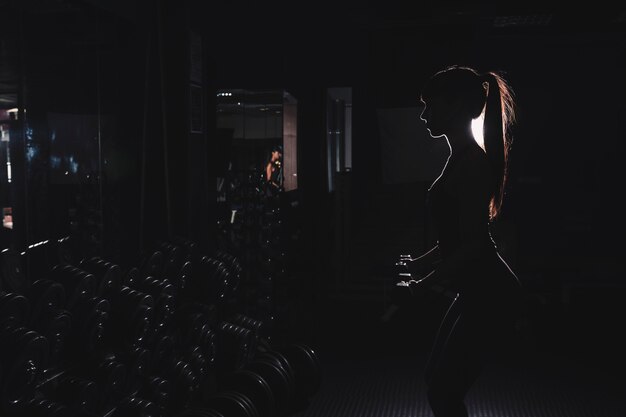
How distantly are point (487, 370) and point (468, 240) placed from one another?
239cm

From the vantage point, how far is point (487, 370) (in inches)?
159

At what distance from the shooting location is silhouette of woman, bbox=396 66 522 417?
1.91 meters

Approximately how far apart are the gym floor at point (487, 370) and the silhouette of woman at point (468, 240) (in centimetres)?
143

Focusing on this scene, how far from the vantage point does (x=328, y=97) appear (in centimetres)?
884

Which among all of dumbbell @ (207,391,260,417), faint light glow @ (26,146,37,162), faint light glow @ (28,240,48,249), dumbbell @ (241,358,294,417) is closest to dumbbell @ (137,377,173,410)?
dumbbell @ (207,391,260,417)

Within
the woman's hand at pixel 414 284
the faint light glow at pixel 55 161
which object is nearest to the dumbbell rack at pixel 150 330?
the faint light glow at pixel 55 161

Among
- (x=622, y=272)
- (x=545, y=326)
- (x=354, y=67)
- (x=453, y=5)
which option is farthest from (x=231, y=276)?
(x=354, y=67)

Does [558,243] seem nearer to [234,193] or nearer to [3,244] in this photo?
[234,193]

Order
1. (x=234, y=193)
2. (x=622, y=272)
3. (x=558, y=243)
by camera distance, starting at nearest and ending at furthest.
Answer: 1. (x=234, y=193)
2. (x=622, y=272)
3. (x=558, y=243)

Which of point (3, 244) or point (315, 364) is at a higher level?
point (3, 244)

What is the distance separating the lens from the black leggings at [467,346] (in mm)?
1921

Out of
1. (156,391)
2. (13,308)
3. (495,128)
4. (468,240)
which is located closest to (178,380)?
(156,391)

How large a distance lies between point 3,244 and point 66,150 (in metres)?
0.65

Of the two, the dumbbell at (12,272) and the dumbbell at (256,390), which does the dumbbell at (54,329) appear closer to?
the dumbbell at (12,272)
